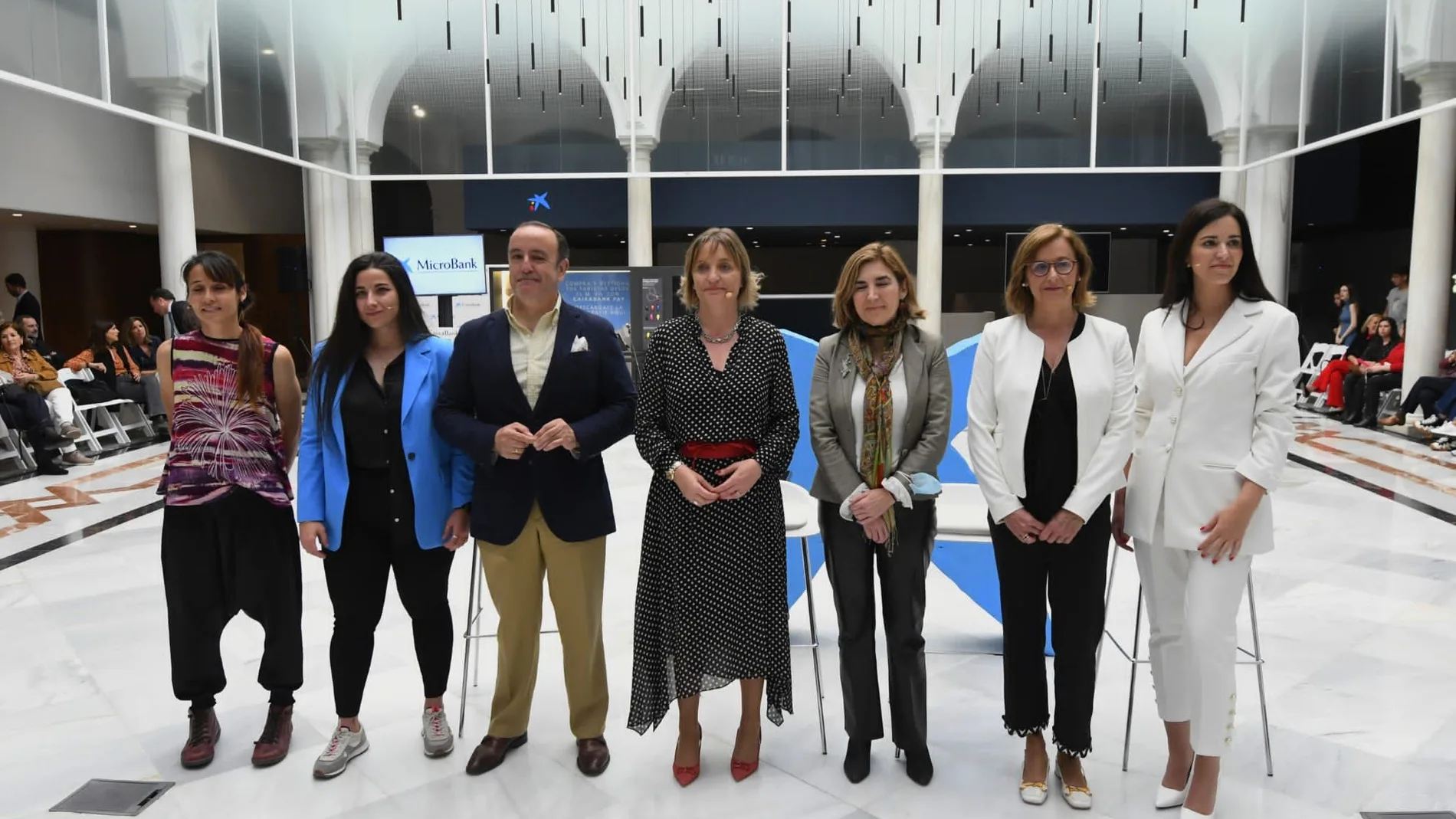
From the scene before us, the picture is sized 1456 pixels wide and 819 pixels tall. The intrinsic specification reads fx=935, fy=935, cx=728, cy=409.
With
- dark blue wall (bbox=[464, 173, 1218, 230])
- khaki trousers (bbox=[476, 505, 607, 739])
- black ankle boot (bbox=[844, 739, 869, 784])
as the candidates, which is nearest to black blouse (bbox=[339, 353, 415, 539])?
khaki trousers (bbox=[476, 505, 607, 739])

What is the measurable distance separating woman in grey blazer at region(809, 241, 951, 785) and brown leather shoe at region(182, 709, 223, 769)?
204 centimetres

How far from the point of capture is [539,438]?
8.61ft

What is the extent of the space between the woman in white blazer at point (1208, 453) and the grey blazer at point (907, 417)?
539 mm

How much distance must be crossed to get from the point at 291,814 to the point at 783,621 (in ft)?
4.94

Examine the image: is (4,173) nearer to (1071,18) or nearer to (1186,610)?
(1071,18)

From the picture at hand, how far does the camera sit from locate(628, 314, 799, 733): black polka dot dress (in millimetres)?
2652

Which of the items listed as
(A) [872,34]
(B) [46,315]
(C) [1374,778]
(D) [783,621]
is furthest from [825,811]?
(B) [46,315]

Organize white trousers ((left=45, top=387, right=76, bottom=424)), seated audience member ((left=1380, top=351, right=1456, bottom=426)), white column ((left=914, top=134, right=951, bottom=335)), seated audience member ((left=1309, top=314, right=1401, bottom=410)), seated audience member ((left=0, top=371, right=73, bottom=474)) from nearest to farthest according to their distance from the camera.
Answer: seated audience member ((left=0, top=371, right=73, bottom=474)) → white trousers ((left=45, top=387, right=76, bottom=424)) → seated audience member ((left=1380, top=351, right=1456, bottom=426)) → seated audience member ((left=1309, top=314, right=1401, bottom=410)) → white column ((left=914, top=134, right=951, bottom=335))

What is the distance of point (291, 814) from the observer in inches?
105

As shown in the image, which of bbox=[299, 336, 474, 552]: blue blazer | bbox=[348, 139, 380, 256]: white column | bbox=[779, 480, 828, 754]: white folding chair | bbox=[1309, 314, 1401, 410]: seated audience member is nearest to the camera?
bbox=[299, 336, 474, 552]: blue blazer

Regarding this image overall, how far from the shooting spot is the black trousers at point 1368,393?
10227mm

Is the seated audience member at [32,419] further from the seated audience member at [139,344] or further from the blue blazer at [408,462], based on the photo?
the blue blazer at [408,462]

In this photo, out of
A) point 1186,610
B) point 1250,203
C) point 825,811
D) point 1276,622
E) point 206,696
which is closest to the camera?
point 1186,610

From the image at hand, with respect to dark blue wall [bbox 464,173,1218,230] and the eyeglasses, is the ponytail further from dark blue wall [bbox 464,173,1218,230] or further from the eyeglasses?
dark blue wall [bbox 464,173,1218,230]
